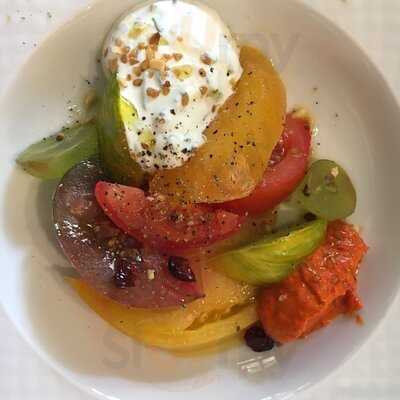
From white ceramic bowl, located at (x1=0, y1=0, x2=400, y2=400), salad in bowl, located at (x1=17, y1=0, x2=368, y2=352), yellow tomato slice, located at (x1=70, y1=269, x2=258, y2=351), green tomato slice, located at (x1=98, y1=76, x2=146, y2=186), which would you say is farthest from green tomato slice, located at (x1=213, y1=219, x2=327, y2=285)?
green tomato slice, located at (x1=98, y1=76, x2=146, y2=186)

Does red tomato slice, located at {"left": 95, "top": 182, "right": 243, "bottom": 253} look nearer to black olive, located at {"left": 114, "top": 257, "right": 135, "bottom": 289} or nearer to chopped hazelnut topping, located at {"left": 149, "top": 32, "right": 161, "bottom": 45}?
black olive, located at {"left": 114, "top": 257, "right": 135, "bottom": 289}

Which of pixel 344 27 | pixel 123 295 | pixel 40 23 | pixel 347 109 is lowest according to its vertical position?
pixel 123 295

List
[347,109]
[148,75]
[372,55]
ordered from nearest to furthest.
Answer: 1. [148,75]
2. [372,55]
3. [347,109]

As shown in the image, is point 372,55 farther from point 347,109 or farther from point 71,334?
point 71,334

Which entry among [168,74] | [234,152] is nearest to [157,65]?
[168,74]

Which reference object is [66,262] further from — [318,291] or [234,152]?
[318,291]

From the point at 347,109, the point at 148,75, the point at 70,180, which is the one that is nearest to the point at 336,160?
the point at 347,109

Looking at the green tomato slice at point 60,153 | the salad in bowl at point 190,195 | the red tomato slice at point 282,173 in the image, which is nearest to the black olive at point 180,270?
the salad in bowl at point 190,195
